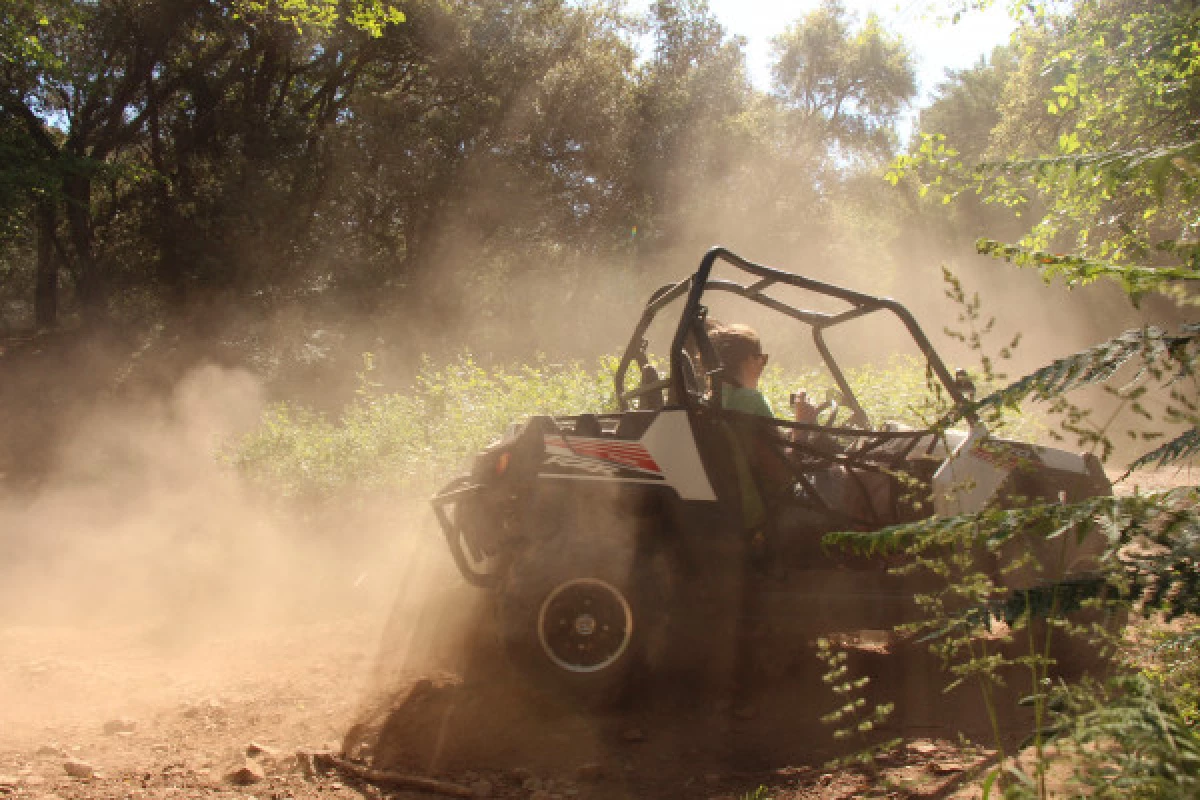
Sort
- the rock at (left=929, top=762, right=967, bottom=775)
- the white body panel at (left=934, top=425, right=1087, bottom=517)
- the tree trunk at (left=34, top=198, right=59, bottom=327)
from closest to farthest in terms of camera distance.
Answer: the rock at (left=929, top=762, right=967, bottom=775)
the white body panel at (left=934, top=425, right=1087, bottom=517)
the tree trunk at (left=34, top=198, right=59, bottom=327)

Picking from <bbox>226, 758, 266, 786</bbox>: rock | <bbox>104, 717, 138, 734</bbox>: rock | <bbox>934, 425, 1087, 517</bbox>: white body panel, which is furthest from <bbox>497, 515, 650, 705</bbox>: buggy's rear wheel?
<bbox>104, 717, 138, 734</bbox>: rock

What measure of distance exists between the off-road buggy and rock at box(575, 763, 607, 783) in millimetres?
466

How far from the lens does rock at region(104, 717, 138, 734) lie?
4.50 m

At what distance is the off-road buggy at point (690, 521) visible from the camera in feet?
14.9

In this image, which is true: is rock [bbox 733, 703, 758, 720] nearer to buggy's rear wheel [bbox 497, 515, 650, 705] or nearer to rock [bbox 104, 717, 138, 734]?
buggy's rear wheel [bbox 497, 515, 650, 705]

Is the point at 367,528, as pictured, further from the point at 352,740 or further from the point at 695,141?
the point at 695,141

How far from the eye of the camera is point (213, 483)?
10727mm

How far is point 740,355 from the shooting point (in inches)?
208

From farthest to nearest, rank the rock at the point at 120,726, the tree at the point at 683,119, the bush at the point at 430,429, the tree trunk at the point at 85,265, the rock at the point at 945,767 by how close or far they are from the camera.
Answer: the tree at the point at 683,119
the tree trunk at the point at 85,265
the bush at the point at 430,429
the rock at the point at 120,726
the rock at the point at 945,767

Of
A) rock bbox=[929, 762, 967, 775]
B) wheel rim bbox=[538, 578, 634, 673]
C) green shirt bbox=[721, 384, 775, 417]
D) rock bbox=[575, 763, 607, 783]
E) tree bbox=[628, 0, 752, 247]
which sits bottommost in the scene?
rock bbox=[575, 763, 607, 783]

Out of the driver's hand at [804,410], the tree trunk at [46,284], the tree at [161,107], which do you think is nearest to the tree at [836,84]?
the tree at [161,107]

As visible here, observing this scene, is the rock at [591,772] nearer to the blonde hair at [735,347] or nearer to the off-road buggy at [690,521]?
the off-road buggy at [690,521]

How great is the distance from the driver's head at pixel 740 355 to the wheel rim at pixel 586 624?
1.45m

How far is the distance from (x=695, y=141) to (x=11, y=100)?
683 inches
